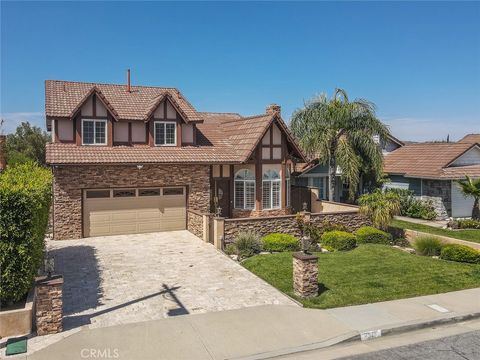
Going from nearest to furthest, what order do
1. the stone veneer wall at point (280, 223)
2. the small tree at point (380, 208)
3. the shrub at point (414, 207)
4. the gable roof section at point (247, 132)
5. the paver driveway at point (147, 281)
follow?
the paver driveway at point (147, 281) < the stone veneer wall at point (280, 223) < the small tree at point (380, 208) < the gable roof section at point (247, 132) < the shrub at point (414, 207)

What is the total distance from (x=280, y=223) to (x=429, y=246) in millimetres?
6365

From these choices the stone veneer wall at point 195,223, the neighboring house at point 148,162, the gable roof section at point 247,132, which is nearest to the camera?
the neighboring house at point 148,162

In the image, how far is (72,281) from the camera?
13.0 metres

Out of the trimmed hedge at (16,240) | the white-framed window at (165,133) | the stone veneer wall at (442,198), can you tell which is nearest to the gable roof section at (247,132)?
the white-framed window at (165,133)

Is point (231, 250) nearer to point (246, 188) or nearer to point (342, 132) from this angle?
point (246, 188)

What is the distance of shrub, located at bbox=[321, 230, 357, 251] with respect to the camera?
18.2 meters

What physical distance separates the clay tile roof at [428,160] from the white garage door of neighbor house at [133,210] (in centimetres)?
1578

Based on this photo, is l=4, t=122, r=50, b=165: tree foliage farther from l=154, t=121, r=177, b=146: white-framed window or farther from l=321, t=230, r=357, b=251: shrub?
l=321, t=230, r=357, b=251: shrub

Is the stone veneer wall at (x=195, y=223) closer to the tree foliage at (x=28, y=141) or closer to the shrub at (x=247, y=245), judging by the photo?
the shrub at (x=247, y=245)

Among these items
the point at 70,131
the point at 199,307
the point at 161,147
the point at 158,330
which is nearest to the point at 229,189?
the point at 161,147

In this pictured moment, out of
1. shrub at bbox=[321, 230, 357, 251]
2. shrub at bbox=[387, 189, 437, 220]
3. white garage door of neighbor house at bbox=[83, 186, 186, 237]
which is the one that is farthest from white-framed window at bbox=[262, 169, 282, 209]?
shrub at bbox=[387, 189, 437, 220]

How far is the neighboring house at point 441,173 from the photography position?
2616cm

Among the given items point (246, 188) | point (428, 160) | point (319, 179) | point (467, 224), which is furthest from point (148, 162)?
point (428, 160)

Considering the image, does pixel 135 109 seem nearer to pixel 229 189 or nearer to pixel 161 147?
pixel 161 147
